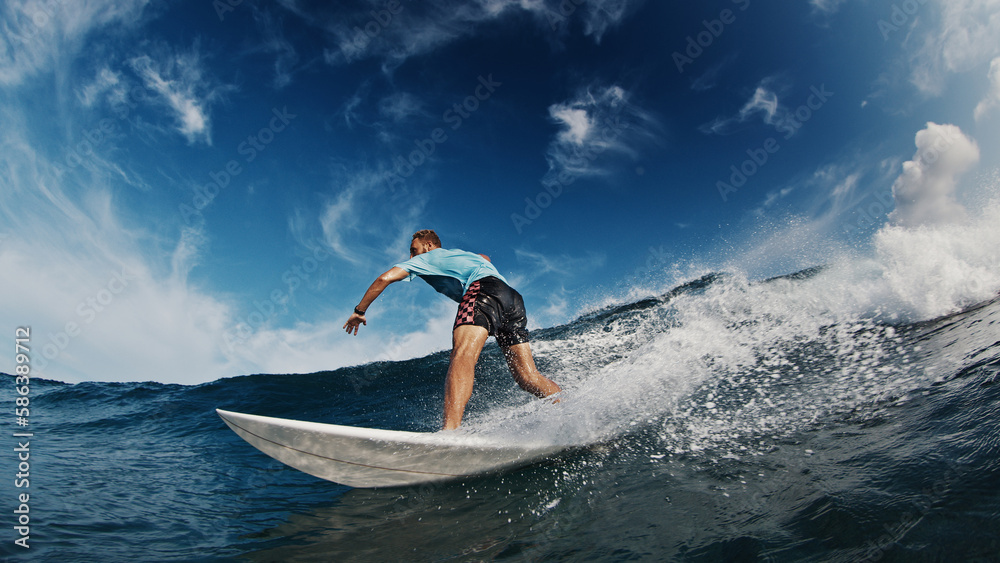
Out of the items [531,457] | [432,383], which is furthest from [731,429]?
[432,383]

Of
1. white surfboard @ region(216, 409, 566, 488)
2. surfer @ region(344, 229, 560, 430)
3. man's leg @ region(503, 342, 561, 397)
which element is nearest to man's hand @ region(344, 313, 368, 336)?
surfer @ region(344, 229, 560, 430)

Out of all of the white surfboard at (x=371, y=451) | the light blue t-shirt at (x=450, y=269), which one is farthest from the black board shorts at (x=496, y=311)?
the white surfboard at (x=371, y=451)

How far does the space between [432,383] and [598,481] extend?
618 cm

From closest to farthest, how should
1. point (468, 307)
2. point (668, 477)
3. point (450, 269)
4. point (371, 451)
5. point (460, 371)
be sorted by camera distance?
1. point (668, 477)
2. point (371, 451)
3. point (460, 371)
4. point (468, 307)
5. point (450, 269)

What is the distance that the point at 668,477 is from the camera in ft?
7.86

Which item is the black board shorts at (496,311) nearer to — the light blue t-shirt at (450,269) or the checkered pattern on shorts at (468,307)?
the checkered pattern on shorts at (468,307)

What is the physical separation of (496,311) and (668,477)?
198 centimetres

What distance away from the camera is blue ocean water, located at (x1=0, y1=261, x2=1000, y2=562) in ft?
5.24

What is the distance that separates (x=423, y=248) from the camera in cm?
410

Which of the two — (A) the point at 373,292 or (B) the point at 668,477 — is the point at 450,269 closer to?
(A) the point at 373,292

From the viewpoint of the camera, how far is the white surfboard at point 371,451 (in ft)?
8.84

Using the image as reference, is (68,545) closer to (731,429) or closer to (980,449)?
(731,429)

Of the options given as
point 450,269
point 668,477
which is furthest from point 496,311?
point 668,477

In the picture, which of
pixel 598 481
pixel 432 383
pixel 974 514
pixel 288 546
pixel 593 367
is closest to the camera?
pixel 974 514
